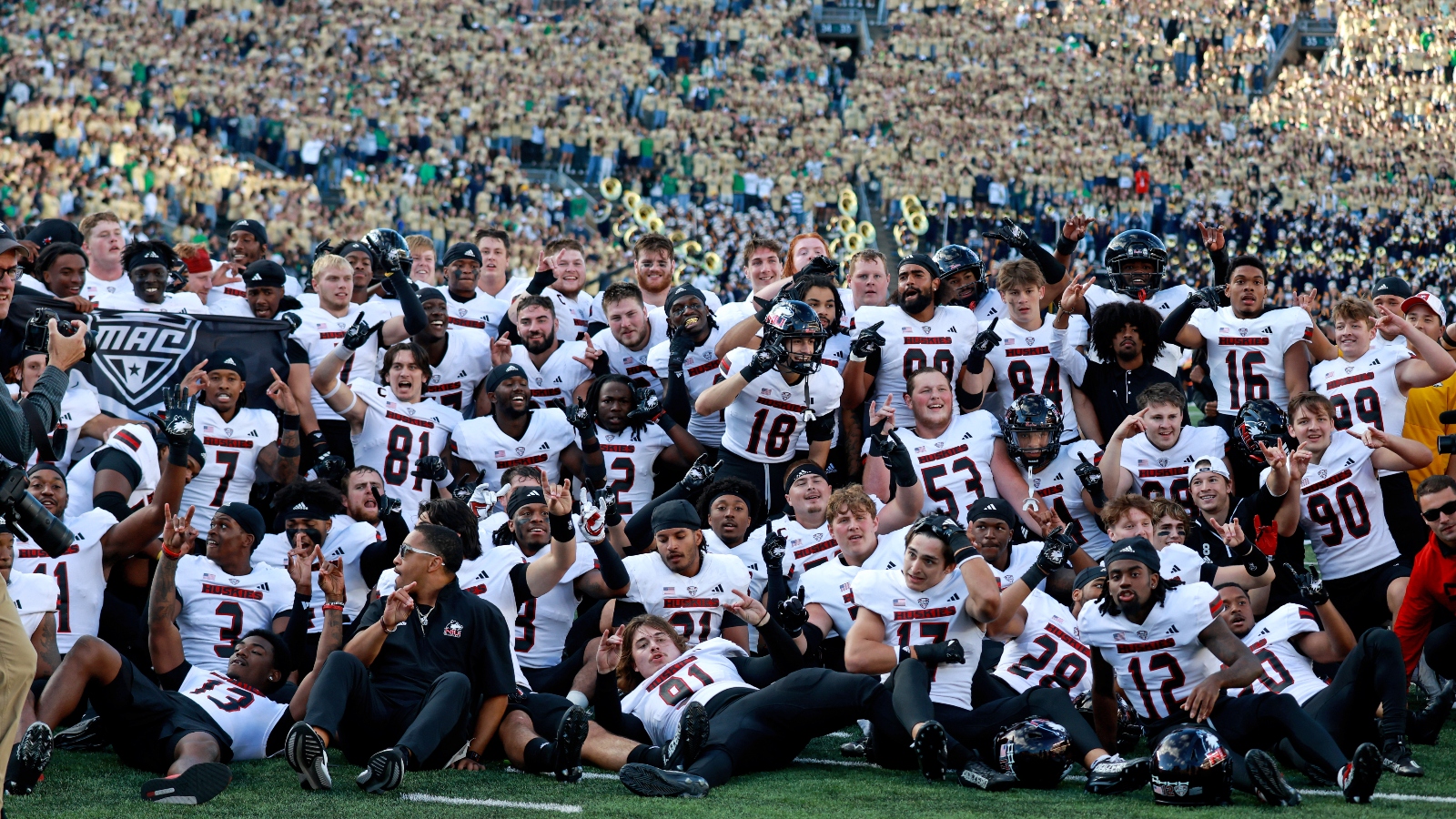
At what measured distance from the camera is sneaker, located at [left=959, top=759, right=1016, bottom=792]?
228 inches

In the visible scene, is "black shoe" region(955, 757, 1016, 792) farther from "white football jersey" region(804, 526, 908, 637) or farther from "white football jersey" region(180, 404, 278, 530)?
"white football jersey" region(180, 404, 278, 530)

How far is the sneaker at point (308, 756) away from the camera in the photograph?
5.52 metres

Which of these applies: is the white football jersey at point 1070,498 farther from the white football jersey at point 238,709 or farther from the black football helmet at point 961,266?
the white football jersey at point 238,709

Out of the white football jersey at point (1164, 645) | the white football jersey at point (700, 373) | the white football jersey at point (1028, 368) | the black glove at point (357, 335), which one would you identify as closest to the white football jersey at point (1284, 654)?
the white football jersey at point (1164, 645)

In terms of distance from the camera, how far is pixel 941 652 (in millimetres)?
6172

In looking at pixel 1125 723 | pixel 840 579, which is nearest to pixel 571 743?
pixel 840 579

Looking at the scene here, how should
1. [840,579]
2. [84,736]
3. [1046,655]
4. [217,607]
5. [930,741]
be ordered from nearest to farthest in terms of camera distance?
[930,741], [84,736], [1046,655], [217,607], [840,579]

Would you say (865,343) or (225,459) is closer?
(225,459)

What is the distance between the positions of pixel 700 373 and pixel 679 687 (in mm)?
2817

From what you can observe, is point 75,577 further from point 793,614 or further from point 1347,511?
point 1347,511

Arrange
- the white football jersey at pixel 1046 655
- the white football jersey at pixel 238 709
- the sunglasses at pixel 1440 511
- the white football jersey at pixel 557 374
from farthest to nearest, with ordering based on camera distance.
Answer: the white football jersey at pixel 557 374 < the sunglasses at pixel 1440 511 < the white football jersey at pixel 1046 655 < the white football jersey at pixel 238 709

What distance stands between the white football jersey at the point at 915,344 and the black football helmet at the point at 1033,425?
2.26 ft

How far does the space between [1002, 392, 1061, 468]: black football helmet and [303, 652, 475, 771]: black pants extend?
122 inches

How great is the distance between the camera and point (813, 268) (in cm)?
851
